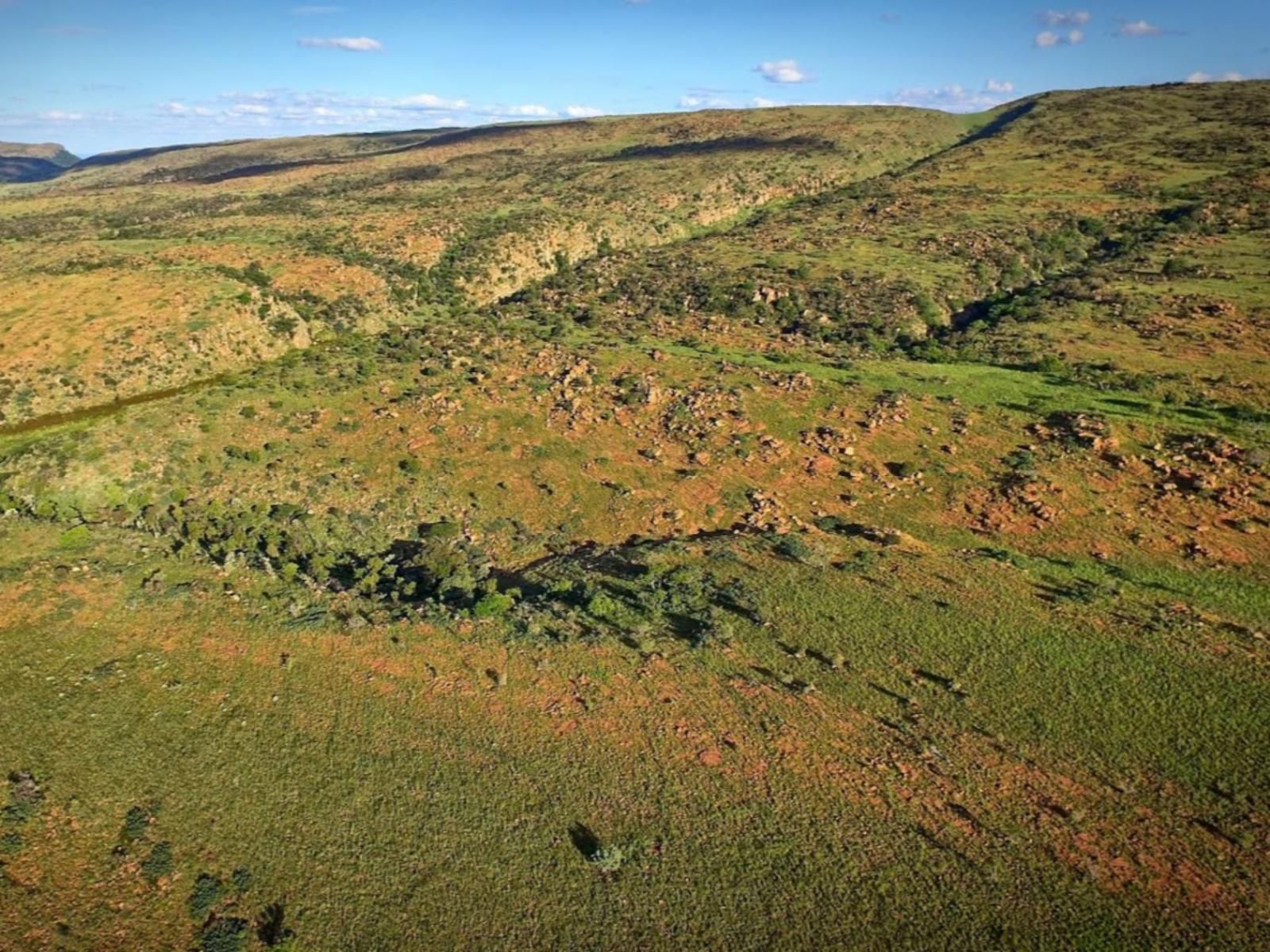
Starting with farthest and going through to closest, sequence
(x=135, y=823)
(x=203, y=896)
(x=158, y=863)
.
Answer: (x=135, y=823), (x=158, y=863), (x=203, y=896)

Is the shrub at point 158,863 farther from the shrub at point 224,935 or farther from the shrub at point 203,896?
the shrub at point 224,935

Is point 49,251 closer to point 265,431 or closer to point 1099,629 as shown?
point 265,431

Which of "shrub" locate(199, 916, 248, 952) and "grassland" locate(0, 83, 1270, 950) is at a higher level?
"grassland" locate(0, 83, 1270, 950)

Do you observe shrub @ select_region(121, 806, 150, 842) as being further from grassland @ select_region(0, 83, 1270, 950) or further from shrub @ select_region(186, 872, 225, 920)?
shrub @ select_region(186, 872, 225, 920)

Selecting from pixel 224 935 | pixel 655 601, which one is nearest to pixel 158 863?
pixel 224 935

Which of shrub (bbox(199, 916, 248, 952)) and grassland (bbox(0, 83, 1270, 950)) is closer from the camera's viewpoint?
shrub (bbox(199, 916, 248, 952))

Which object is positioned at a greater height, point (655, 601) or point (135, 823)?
point (655, 601)

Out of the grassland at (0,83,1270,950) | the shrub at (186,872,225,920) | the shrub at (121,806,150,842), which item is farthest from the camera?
the shrub at (121,806,150,842)

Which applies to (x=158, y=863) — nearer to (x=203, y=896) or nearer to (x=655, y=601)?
(x=203, y=896)

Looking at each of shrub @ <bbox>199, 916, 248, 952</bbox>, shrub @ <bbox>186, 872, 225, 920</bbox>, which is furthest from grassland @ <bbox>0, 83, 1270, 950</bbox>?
shrub @ <bbox>186, 872, 225, 920</bbox>
